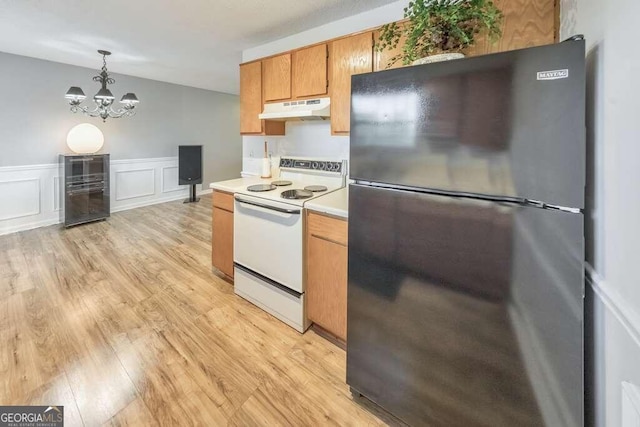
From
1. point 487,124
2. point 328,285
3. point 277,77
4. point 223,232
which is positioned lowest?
point 328,285

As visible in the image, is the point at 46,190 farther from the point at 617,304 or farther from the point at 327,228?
the point at 617,304

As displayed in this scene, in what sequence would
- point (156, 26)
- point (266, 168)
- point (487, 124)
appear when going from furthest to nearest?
1. point (266, 168)
2. point (156, 26)
3. point (487, 124)

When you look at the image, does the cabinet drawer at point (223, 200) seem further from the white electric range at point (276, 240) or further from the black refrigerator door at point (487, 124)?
the black refrigerator door at point (487, 124)

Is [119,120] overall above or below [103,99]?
above

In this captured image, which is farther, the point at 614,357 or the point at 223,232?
the point at 223,232

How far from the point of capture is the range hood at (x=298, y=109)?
7.30 ft

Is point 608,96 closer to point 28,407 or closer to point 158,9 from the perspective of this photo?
point 28,407

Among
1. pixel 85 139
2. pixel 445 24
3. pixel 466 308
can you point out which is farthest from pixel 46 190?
pixel 466 308

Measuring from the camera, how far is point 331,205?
5.86 feet

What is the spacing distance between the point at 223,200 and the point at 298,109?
1.04 m

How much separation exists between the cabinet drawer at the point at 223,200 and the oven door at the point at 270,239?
19 centimetres

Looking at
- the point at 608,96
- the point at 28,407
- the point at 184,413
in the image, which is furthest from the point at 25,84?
the point at 608,96

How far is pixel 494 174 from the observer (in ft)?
3.07

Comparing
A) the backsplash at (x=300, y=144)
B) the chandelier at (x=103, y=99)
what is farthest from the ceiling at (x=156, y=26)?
the backsplash at (x=300, y=144)
